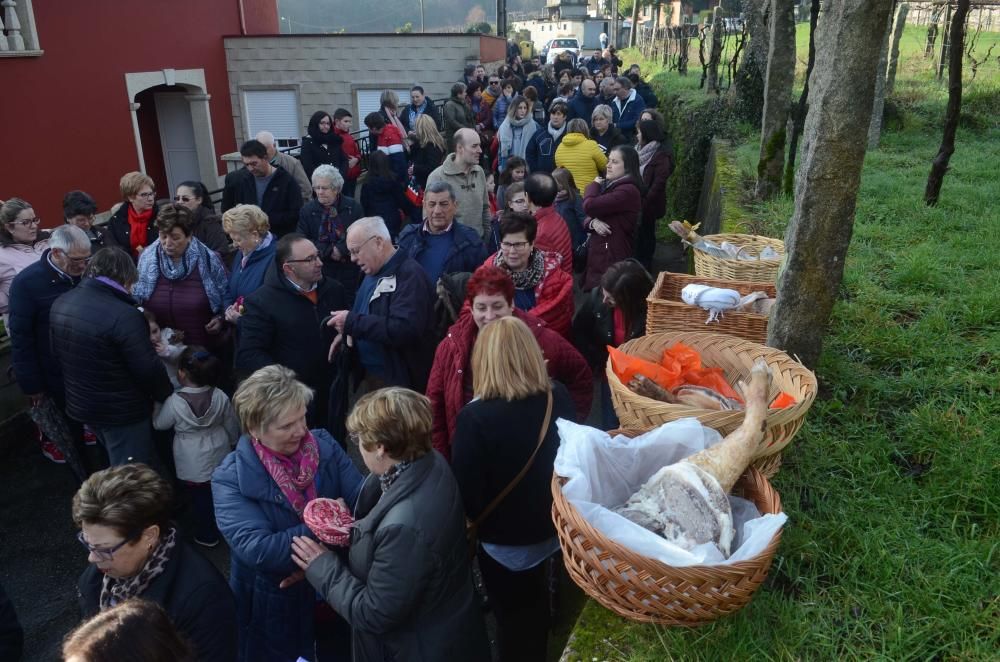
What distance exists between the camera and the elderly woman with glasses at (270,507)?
274cm

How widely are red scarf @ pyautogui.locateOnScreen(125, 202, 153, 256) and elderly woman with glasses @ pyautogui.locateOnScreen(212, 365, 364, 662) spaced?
3.46m

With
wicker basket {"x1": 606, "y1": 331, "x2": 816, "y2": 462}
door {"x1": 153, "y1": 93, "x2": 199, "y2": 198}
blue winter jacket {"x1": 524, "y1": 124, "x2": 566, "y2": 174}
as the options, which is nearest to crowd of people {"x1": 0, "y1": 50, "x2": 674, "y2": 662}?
wicker basket {"x1": 606, "y1": 331, "x2": 816, "y2": 462}

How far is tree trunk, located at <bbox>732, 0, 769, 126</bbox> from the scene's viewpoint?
11.7 m

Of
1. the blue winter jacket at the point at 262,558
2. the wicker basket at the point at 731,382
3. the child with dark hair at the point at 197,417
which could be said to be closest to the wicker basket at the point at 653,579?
the wicker basket at the point at 731,382

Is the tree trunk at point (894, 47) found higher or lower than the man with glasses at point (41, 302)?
higher

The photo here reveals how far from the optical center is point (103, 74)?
543 inches

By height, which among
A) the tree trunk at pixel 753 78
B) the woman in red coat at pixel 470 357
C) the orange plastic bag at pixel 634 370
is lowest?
the woman in red coat at pixel 470 357

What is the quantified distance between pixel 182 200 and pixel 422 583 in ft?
14.8

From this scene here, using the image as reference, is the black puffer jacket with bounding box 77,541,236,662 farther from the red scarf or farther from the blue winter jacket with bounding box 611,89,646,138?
the blue winter jacket with bounding box 611,89,646,138

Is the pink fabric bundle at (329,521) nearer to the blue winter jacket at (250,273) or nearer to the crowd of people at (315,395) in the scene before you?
the crowd of people at (315,395)

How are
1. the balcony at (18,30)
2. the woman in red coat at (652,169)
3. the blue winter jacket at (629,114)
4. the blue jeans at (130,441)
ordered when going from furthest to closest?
the blue winter jacket at (629,114) < the balcony at (18,30) < the woman in red coat at (652,169) < the blue jeans at (130,441)

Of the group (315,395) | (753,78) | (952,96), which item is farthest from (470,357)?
(753,78)

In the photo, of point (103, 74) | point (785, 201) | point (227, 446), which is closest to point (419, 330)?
point (227, 446)

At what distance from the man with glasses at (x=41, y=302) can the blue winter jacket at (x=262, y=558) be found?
7.49ft
